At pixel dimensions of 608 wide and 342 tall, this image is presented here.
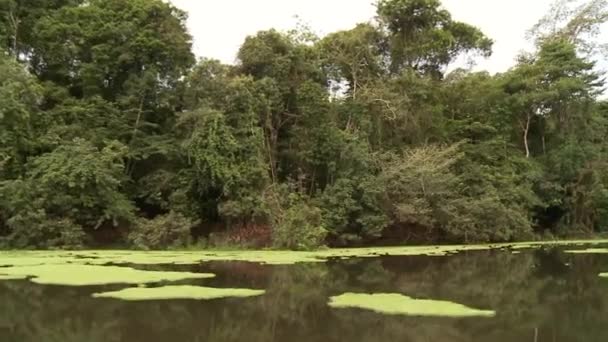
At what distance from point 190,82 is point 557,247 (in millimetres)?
19638

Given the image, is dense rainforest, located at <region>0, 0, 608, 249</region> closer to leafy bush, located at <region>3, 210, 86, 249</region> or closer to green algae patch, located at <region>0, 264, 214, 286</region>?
leafy bush, located at <region>3, 210, 86, 249</region>

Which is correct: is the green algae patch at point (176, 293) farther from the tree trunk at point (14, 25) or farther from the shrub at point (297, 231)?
the tree trunk at point (14, 25)

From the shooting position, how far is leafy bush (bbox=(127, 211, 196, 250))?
86.6 ft

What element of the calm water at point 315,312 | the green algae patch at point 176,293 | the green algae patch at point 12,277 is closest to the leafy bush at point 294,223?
the calm water at point 315,312

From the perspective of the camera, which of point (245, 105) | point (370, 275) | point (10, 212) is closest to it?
point (370, 275)

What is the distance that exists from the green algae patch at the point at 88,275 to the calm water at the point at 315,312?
0.71 meters

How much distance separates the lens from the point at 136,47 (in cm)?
2953

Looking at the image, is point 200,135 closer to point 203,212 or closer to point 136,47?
point 203,212

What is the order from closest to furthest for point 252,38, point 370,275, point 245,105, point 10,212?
point 370,275, point 10,212, point 245,105, point 252,38

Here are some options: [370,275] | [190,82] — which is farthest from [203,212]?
[370,275]

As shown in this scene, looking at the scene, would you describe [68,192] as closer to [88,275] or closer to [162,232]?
[162,232]

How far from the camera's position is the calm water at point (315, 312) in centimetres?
955

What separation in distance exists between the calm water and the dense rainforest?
9.85 metres

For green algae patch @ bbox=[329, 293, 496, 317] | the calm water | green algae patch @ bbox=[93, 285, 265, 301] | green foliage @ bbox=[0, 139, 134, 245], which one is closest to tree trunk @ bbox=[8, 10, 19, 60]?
green foliage @ bbox=[0, 139, 134, 245]
